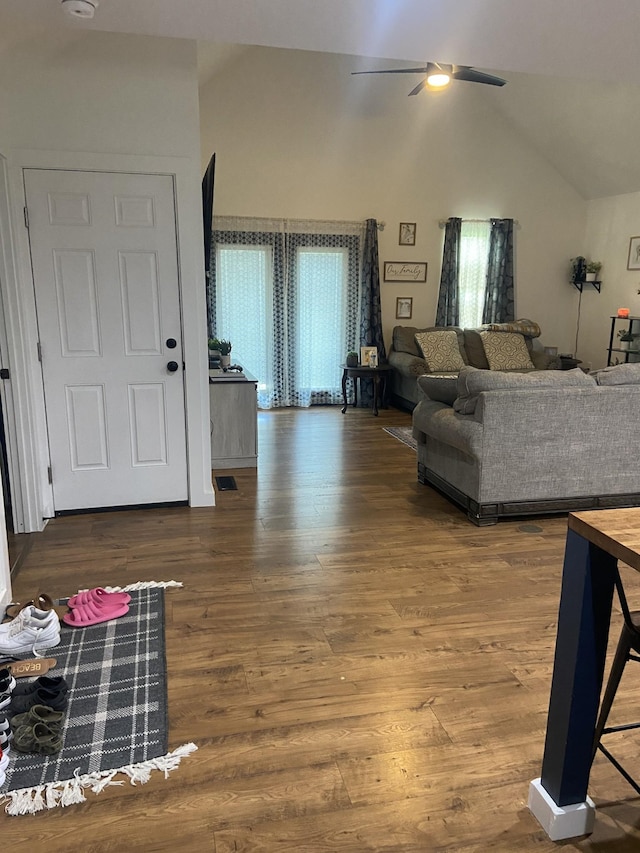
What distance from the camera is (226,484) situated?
4555 mm

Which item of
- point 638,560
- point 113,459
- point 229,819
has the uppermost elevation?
point 638,560

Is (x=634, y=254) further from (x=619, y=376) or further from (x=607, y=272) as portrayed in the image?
(x=619, y=376)

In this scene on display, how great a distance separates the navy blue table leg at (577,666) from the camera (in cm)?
147

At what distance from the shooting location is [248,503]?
4.16 metres

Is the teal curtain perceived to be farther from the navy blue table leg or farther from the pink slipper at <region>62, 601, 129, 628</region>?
the navy blue table leg

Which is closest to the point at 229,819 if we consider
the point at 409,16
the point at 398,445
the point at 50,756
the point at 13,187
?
the point at 50,756

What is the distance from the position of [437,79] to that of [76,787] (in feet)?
17.2

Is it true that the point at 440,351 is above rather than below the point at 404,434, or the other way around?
above

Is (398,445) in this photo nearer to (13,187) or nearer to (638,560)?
(13,187)

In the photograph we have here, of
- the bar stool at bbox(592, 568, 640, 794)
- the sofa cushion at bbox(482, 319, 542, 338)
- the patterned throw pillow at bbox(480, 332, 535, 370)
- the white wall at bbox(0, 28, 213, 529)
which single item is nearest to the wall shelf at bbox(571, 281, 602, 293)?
the sofa cushion at bbox(482, 319, 542, 338)

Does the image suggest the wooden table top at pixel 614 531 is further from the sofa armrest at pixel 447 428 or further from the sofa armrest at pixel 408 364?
the sofa armrest at pixel 408 364

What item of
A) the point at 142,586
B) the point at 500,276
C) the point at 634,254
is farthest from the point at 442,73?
the point at 142,586

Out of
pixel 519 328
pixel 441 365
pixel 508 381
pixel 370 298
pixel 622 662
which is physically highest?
pixel 370 298

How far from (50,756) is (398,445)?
14.0ft
